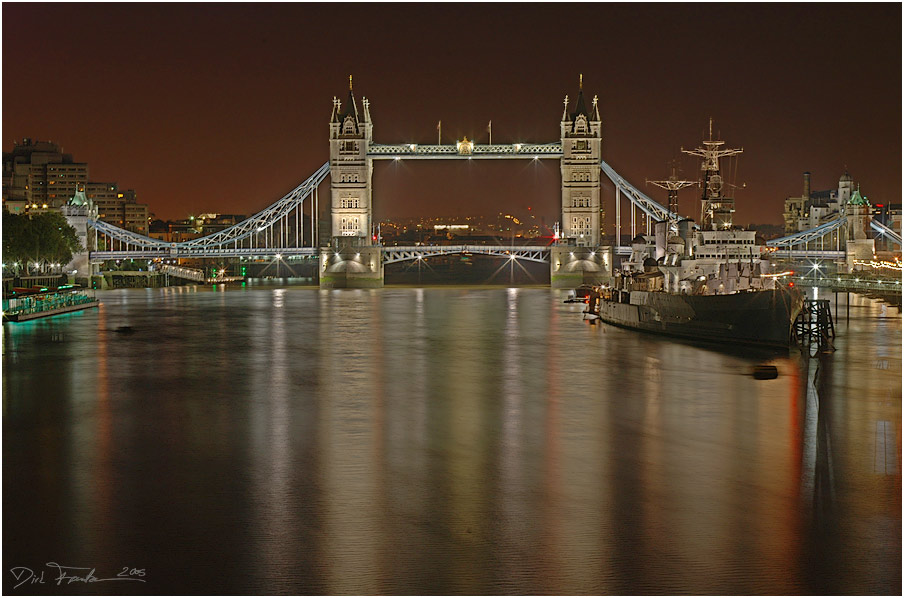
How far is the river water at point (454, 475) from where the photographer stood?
7.98 metres

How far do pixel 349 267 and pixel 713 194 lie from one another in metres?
43.9

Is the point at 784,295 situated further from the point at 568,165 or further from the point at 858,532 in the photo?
the point at 568,165

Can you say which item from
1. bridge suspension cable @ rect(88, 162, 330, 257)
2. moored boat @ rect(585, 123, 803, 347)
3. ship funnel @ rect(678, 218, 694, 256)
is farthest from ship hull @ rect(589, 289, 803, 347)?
bridge suspension cable @ rect(88, 162, 330, 257)

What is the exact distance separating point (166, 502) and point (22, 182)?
14827cm

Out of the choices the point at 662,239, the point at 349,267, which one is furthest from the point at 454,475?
the point at 349,267

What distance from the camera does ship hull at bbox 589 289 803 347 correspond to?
25281mm

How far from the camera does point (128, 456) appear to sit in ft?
40.1

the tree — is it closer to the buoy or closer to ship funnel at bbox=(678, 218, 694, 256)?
ship funnel at bbox=(678, 218, 694, 256)

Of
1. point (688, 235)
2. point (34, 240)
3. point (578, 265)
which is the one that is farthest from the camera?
point (578, 265)

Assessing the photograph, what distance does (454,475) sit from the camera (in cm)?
1105

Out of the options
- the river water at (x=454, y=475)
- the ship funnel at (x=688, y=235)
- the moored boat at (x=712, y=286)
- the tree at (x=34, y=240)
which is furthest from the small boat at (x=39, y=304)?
the ship funnel at (x=688, y=235)

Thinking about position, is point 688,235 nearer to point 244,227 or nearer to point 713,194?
point 713,194

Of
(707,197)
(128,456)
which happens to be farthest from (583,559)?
(707,197)
